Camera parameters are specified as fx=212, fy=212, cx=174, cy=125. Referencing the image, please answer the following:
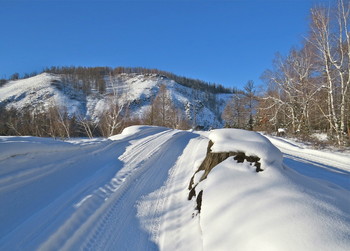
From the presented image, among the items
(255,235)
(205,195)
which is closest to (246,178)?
(205,195)

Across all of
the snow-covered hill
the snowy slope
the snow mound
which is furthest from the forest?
the snowy slope

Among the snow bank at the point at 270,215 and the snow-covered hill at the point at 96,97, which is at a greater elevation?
the snow-covered hill at the point at 96,97

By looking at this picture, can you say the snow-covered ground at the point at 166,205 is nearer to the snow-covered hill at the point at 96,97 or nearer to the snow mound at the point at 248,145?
the snow mound at the point at 248,145

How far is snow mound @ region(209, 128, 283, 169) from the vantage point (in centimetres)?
383

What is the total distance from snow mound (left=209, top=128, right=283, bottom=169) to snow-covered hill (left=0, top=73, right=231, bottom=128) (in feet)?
243

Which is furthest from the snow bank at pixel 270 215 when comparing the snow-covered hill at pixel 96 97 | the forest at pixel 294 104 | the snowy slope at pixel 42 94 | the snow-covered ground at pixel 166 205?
the snowy slope at pixel 42 94

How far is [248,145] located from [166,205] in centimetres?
209

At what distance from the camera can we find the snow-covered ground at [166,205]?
2197 millimetres

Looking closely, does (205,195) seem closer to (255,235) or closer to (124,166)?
(255,235)

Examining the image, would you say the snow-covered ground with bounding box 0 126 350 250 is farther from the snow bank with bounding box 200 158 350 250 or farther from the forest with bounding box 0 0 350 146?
the forest with bounding box 0 0 350 146

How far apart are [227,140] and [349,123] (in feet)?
47.3

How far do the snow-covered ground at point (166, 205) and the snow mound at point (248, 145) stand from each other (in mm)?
23

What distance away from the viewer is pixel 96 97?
11006 cm

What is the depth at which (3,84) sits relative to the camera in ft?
403
